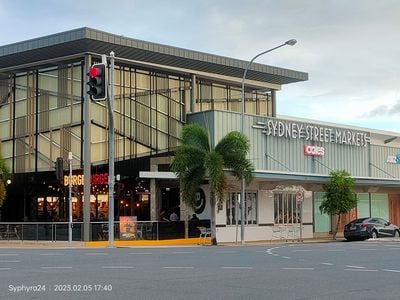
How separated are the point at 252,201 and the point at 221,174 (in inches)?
325

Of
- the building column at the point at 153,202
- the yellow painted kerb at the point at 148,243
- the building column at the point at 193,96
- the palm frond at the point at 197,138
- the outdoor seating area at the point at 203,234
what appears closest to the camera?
the yellow painted kerb at the point at 148,243

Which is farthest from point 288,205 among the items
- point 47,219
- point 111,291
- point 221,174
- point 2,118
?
point 111,291

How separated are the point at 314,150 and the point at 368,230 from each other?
746 cm

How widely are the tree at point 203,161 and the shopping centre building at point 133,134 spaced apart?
1.68 m

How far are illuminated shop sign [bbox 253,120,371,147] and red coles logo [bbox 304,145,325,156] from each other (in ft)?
1.69

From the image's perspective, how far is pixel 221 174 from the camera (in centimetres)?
3441

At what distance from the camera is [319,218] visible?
46.7 metres

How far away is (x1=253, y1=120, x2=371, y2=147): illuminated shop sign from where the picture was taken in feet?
140

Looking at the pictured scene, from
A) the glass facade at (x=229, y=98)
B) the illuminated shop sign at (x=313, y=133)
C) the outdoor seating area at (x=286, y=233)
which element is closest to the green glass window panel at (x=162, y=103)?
the glass facade at (x=229, y=98)

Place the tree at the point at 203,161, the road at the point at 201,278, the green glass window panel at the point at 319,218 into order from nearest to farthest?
the road at the point at 201,278, the tree at the point at 203,161, the green glass window panel at the point at 319,218

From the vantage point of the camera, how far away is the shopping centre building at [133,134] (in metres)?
37.7

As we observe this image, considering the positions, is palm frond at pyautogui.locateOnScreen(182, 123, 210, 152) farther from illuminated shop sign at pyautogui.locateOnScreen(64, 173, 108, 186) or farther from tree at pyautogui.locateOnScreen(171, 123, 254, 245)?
illuminated shop sign at pyautogui.locateOnScreen(64, 173, 108, 186)

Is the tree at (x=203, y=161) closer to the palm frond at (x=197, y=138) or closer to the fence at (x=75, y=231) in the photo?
the palm frond at (x=197, y=138)

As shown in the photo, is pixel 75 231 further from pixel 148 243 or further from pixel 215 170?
pixel 215 170
